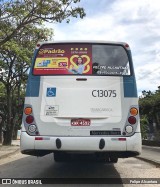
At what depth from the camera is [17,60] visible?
30.5 meters

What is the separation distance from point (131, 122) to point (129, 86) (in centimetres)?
85

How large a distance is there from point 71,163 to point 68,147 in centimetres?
465

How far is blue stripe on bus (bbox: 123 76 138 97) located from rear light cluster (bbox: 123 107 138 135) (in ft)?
1.14

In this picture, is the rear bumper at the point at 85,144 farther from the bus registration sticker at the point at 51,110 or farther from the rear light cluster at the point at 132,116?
the bus registration sticker at the point at 51,110

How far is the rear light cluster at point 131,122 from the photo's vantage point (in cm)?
841

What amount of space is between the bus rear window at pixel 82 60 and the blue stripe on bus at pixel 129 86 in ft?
0.51

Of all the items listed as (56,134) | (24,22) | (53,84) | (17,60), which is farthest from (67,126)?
(17,60)

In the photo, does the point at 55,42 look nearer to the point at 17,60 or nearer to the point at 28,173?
the point at 28,173

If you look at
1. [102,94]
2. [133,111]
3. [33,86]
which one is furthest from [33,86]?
[133,111]

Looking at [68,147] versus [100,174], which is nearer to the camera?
[68,147]

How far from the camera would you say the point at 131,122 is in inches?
333

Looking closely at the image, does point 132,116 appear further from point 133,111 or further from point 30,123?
point 30,123

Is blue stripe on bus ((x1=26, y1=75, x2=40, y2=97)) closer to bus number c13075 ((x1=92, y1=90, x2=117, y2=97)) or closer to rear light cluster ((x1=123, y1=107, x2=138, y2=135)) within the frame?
bus number c13075 ((x1=92, y1=90, x2=117, y2=97))

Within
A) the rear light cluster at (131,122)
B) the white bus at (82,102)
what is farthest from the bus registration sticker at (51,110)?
the rear light cluster at (131,122)
